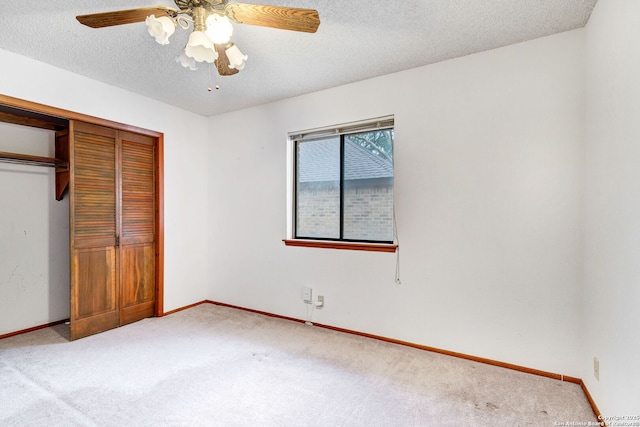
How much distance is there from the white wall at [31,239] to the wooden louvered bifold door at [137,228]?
724 mm

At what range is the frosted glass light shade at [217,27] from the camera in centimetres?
146

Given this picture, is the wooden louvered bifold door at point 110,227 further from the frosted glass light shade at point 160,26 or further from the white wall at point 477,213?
the frosted glass light shade at point 160,26

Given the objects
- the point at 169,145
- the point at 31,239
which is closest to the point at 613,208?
the point at 169,145

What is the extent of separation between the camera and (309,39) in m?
2.27

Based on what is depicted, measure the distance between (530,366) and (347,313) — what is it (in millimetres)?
1525

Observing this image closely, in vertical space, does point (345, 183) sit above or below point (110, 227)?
above

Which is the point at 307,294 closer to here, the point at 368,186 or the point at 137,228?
the point at 368,186

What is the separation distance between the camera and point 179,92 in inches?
129

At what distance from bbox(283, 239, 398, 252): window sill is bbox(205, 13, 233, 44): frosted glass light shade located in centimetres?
207

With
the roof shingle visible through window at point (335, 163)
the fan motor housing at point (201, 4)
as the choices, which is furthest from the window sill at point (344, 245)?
the fan motor housing at point (201, 4)

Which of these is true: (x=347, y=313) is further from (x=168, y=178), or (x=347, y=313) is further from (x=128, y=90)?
(x=128, y=90)

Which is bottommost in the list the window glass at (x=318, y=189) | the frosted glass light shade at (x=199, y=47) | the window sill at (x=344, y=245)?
the window sill at (x=344, y=245)

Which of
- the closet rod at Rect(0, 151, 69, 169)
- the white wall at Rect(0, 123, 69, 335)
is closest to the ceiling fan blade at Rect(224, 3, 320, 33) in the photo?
the closet rod at Rect(0, 151, 69, 169)

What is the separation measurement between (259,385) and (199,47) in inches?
83.4
